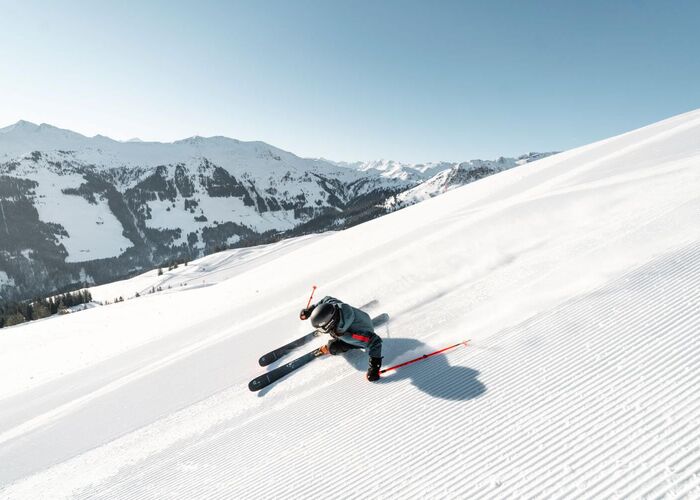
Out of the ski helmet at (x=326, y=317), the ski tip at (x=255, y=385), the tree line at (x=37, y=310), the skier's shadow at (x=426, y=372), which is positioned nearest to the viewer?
the skier's shadow at (x=426, y=372)

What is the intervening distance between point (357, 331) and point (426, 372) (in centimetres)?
155

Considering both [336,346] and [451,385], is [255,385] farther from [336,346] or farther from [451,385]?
[451,385]

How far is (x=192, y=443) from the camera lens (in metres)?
6.47

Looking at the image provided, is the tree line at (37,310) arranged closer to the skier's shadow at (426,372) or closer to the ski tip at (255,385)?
the ski tip at (255,385)

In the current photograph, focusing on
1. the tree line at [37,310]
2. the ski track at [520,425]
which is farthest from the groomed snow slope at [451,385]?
the tree line at [37,310]

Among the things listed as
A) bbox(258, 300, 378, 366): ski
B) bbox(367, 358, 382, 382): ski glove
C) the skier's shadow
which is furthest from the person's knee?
bbox(258, 300, 378, 366): ski

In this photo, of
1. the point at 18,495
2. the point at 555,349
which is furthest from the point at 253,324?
the point at 555,349

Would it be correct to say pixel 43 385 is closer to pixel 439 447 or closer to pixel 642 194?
pixel 439 447

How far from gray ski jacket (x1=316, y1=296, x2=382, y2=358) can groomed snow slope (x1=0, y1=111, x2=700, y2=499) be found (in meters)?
0.74

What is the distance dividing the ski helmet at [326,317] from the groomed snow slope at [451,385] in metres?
1.38

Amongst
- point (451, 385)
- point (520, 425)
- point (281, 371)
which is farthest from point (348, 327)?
point (520, 425)

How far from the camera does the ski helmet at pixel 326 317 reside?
645cm

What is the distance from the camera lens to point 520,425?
4.44 meters

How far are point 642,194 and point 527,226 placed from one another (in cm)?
352
